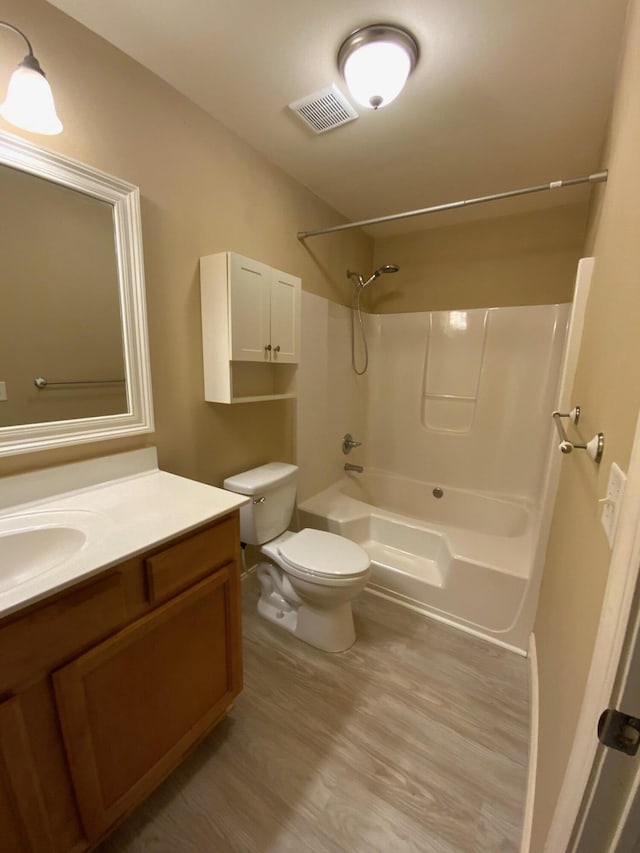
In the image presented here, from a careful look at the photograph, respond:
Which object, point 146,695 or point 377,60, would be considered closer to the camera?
point 146,695

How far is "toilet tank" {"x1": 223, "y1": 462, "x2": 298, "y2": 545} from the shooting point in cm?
164

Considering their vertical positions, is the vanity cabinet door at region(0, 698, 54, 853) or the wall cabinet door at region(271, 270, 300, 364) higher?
the wall cabinet door at region(271, 270, 300, 364)

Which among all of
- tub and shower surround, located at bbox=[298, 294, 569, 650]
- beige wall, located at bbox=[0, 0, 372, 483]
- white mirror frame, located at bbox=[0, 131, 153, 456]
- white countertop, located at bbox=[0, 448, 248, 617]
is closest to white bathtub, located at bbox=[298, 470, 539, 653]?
tub and shower surround, located at bbox=[298, 294, 569, 650]

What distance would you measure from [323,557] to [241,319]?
3.66ft

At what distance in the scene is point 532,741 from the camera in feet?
4.06

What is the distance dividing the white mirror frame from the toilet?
557 mm

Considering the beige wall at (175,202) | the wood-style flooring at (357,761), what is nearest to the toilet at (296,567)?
the wood-style flooring at (357,761)

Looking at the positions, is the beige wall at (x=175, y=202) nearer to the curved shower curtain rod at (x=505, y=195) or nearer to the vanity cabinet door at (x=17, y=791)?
the curved shower curtain rod at (x=505, y=195)

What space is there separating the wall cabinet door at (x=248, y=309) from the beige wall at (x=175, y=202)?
186 mm

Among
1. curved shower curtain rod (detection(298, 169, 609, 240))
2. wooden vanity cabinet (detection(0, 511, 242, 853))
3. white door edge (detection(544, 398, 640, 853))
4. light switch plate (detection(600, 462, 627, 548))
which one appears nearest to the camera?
white door edge (detection(544, 398, 640, 853))

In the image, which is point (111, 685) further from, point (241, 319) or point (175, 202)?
point (175, 202)

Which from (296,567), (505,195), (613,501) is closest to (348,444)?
(296,567)

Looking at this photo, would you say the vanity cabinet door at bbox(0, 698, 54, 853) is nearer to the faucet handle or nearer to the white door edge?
the white door edge

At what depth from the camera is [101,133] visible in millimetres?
1191
